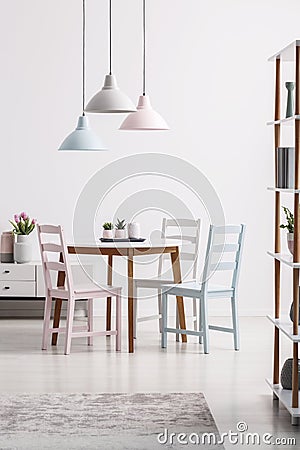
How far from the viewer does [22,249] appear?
24.8 ft

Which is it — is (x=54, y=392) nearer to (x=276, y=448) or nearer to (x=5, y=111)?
(x=276, y=448)

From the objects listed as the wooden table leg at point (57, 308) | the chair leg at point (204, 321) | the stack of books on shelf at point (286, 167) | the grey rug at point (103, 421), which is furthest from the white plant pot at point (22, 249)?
the stack of books on shelf at point (286, 167)

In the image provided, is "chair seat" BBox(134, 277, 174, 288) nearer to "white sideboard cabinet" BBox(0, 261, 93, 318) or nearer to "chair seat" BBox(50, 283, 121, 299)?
"chair seat" BBox(50, 283, 121, 299)

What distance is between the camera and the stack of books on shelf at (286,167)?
4457 millimetres

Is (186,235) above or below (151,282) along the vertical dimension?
above

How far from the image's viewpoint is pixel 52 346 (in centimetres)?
638

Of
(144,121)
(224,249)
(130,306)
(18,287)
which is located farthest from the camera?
(18,287)

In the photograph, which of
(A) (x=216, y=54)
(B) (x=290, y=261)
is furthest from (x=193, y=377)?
(A) (x=216, y=54)

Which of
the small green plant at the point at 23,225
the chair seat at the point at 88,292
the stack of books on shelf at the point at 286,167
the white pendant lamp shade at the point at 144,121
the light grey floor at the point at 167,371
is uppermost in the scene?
the white pendant lamp shade at the point at 144,121

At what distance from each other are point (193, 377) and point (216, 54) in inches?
134

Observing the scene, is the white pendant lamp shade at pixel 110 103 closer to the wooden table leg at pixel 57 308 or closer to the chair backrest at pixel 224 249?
the chair backrest at pixel 224 249

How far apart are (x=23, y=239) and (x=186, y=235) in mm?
1361

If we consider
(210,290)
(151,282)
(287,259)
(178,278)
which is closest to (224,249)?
(210,290)

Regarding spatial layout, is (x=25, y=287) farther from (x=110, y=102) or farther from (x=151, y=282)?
(x=110, y=102)
